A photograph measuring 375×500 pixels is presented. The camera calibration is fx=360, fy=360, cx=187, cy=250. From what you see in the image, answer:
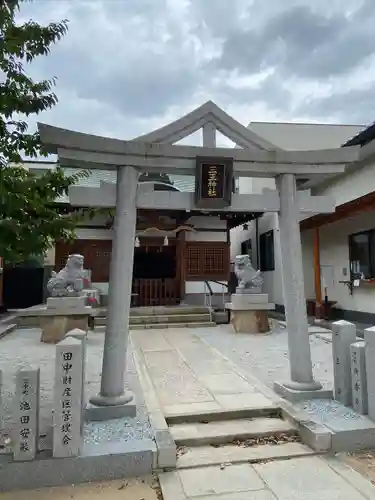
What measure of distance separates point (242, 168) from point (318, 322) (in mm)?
7747

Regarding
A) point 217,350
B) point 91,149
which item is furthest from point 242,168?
point 217,350

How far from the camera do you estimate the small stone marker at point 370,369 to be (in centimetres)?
382

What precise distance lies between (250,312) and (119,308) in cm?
641

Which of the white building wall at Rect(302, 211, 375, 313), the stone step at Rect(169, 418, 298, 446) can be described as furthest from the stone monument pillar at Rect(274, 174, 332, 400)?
the white building wall at Rect(302, 211, 375, 313)

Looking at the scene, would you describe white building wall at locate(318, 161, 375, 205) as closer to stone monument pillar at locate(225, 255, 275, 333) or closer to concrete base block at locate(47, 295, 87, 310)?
stone monument pillar at locate(225, 255, 275, 333)

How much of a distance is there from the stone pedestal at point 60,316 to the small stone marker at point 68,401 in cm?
583

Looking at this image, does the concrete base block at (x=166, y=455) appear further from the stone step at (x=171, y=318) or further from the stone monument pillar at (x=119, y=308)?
the stone step at (x=171, y=318)

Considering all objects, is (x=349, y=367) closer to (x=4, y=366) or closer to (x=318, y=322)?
(x=4, y=366)

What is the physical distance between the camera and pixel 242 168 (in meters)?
4.73

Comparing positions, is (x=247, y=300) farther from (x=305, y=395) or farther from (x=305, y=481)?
(x=305, y=481)

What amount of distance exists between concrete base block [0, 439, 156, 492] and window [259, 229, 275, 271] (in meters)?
11.9

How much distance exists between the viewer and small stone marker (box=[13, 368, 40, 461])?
10.0ft

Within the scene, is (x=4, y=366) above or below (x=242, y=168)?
below

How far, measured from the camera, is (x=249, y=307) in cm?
995
